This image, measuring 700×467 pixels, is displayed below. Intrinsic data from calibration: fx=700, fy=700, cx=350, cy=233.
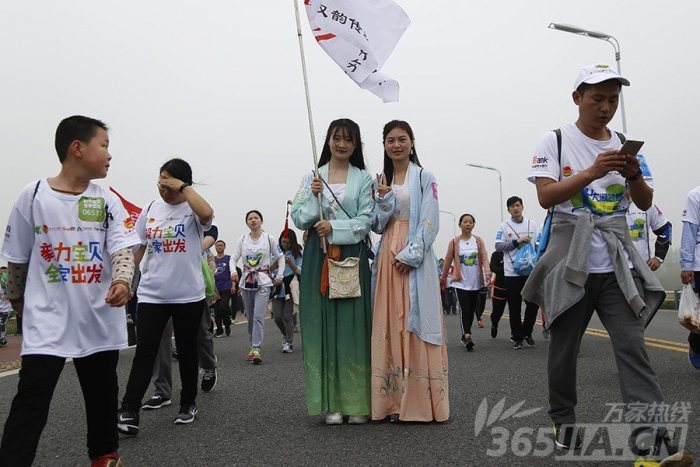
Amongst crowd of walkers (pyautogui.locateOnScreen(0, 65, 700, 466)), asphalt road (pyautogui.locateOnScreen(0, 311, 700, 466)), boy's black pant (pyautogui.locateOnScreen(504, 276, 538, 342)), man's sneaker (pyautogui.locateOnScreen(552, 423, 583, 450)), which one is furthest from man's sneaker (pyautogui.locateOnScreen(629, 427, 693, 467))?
boy's black pant (pyautogui.locateOnScreen(504, 276, 538, 342))

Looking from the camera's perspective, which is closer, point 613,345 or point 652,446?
point 652,446

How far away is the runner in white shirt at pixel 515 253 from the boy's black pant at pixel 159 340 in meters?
5.74

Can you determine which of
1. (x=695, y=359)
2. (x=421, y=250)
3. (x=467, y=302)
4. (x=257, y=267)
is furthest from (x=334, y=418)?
(x=467, y=302)

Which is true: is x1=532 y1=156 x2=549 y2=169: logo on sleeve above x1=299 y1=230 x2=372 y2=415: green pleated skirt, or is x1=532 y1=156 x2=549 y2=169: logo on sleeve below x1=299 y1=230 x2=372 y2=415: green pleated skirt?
above

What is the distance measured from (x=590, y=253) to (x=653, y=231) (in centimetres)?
484

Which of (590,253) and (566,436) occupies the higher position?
(590,253)

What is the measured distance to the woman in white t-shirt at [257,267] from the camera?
10.1 metres

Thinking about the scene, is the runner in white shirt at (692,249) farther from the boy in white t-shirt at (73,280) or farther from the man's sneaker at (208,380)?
the boy in white t-shirt at (73,280)

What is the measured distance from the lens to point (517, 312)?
10219mm

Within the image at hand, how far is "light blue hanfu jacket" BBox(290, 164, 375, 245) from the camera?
5.27 m

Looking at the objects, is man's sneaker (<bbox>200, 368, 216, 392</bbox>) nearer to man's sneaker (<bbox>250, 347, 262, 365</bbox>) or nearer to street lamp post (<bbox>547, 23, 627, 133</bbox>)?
man's sneaker (<bbox>250, 347, 262, 365</bbox>)

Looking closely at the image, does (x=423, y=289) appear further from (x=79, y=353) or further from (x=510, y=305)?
(x=510, y=305)

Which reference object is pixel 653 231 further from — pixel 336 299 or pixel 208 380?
pixel 208 380

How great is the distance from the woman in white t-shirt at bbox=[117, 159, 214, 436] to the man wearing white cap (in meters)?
2.50
